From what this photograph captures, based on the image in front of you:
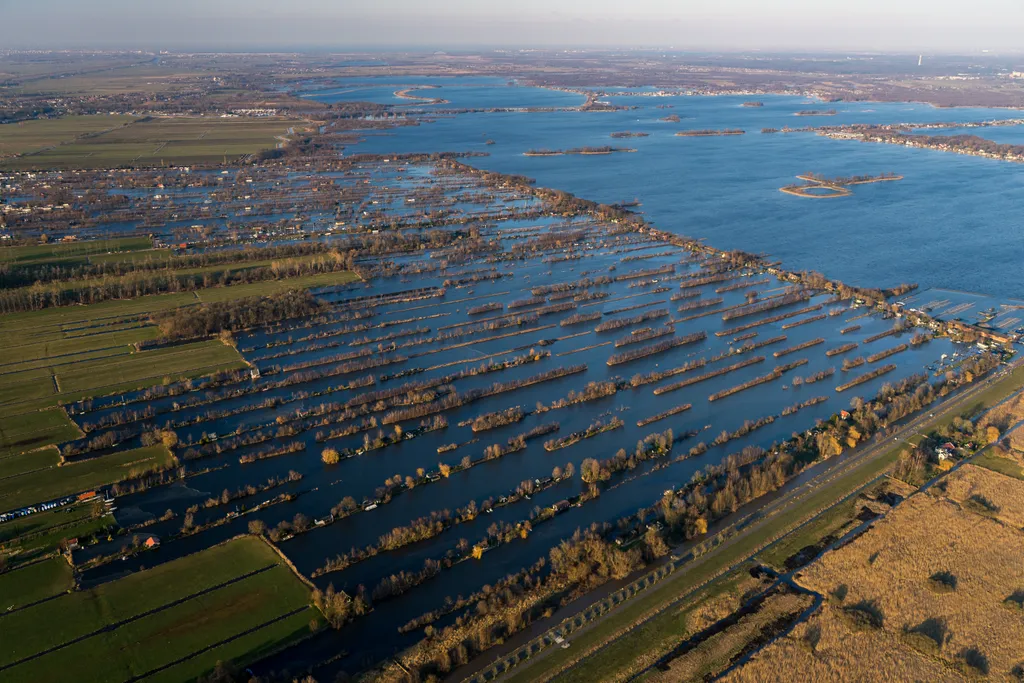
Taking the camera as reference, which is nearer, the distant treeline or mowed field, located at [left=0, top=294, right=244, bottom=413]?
mowed field, located at [left=0, top=294, right=244, bottom=413]

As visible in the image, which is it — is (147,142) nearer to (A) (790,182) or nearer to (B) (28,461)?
(B) (28,461)

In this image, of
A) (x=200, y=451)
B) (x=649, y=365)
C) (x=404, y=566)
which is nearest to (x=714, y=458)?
(x=649, y=365)

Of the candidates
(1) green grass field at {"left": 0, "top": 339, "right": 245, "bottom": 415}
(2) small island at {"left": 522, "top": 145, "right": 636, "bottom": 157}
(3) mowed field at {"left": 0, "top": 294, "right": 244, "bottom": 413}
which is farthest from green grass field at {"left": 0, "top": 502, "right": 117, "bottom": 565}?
(2) small island at {"left": 522, "top": 145, "right": 636, "bottom": 157}

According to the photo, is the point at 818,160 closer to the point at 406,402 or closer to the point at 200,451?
the point at 406,402

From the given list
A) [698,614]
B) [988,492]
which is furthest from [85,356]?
[988,492]

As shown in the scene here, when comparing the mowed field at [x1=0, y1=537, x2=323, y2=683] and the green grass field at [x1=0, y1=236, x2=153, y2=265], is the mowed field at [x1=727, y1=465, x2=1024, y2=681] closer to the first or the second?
the mowed field at [x1=0, y1=537, x2=323, y2=683]

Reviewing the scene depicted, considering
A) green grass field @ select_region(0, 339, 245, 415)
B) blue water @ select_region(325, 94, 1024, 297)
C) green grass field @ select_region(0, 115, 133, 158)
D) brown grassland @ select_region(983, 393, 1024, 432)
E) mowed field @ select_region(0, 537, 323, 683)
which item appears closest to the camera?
mowed field @ select_region(0, 537, 323, 683)
